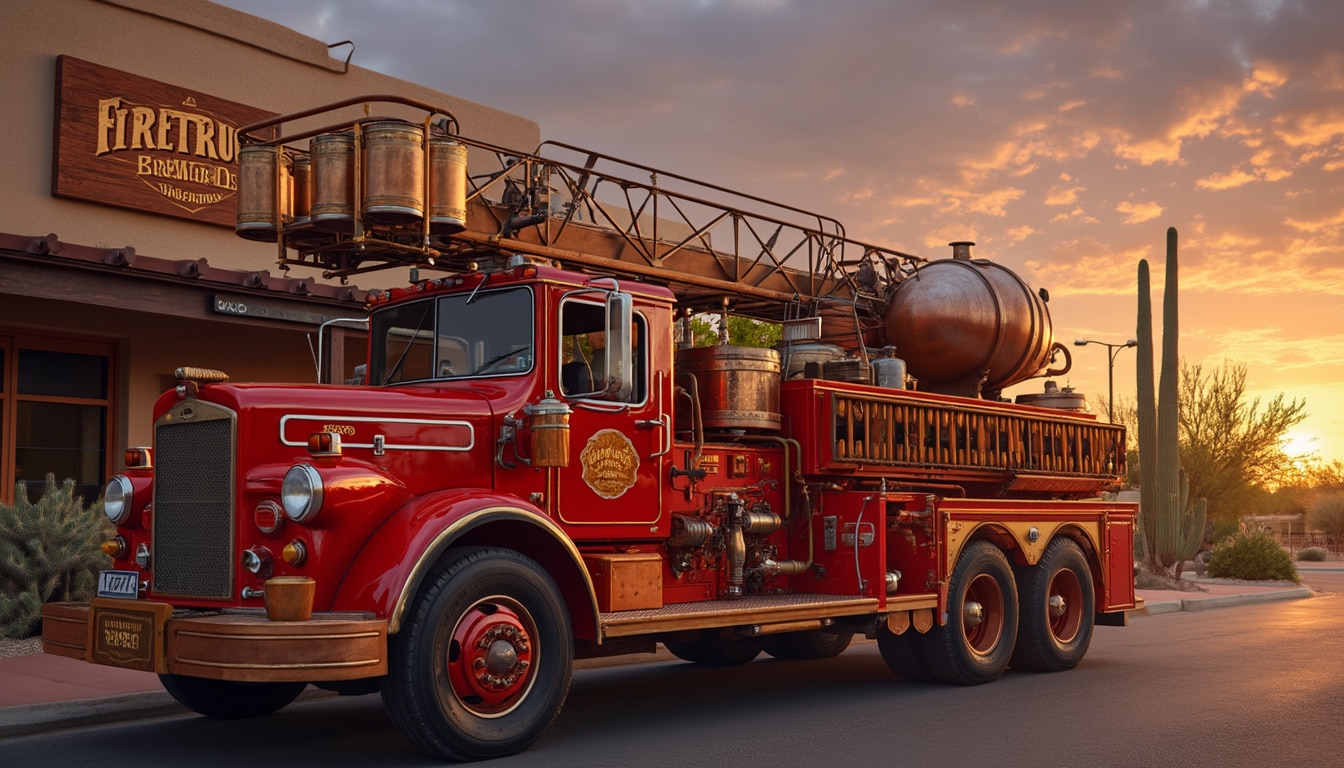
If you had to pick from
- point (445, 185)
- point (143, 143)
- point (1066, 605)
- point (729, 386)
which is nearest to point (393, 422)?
point (445, 185)

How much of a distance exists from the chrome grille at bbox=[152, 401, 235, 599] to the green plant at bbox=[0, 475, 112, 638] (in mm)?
5049

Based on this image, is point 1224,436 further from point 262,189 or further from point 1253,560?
point 262,189

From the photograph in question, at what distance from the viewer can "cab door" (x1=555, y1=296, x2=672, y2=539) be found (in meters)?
8.05

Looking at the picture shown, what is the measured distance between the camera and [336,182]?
7.99 metres

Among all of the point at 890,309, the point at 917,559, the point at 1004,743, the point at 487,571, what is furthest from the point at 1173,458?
the point at 487,571

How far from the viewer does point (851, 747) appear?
24.5 ft

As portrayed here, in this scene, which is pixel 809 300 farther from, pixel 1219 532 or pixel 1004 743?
pixel 1219 532

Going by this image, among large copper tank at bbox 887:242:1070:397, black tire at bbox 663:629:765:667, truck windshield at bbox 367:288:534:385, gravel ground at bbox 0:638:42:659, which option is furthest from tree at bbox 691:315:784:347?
Result: truck windshield at bbox 367:288:534:385

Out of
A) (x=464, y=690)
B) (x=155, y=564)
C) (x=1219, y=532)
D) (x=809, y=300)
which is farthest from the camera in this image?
(x=1219, y=532)

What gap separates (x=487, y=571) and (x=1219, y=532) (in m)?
35.5

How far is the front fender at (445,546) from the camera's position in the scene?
650 cm

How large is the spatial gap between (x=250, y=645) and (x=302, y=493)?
2.59 ft

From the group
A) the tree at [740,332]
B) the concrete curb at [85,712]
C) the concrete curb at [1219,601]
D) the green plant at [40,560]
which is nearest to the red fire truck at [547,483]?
the concrete curb at [85,712]

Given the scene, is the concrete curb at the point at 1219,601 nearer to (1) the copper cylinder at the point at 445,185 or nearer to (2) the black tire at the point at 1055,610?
(2) the black tire at the point at 1055,610
